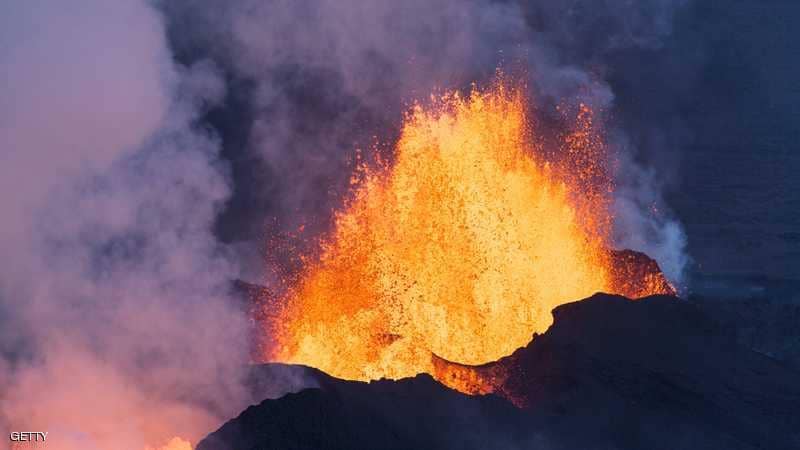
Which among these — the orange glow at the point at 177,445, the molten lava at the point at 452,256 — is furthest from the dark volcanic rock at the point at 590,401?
the molten lava at the point at 452,256

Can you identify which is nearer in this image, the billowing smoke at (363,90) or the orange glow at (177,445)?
the orange glow at (177,445)

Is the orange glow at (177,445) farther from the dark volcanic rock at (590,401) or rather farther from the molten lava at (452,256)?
the molten lava at (452,256)

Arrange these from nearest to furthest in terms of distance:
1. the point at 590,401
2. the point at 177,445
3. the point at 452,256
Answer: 1. the point at 177,445
2. the point at 590,401
3. the point at 452,256

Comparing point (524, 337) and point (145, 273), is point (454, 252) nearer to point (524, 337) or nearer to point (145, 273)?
point (524, 337)

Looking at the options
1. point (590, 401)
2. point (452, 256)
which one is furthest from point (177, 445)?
point (452, 256)

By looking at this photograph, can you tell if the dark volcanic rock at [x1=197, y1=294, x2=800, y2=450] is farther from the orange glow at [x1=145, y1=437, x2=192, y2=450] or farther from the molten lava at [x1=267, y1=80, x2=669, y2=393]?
the molten lava at [x1=267, y1=80, x2=669, y2=393]

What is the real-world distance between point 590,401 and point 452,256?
1023cm

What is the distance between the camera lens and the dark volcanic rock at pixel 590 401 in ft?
42.2

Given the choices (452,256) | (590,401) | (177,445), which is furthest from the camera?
(452,256)

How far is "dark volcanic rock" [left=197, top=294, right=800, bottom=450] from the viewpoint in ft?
42.2

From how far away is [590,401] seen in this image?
14930 mm

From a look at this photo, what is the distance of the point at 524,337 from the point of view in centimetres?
Answer: 2166

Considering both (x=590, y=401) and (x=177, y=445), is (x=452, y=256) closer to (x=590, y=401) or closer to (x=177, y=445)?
(x=590, y=401)

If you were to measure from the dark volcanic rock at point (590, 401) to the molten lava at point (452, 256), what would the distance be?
1852mm
